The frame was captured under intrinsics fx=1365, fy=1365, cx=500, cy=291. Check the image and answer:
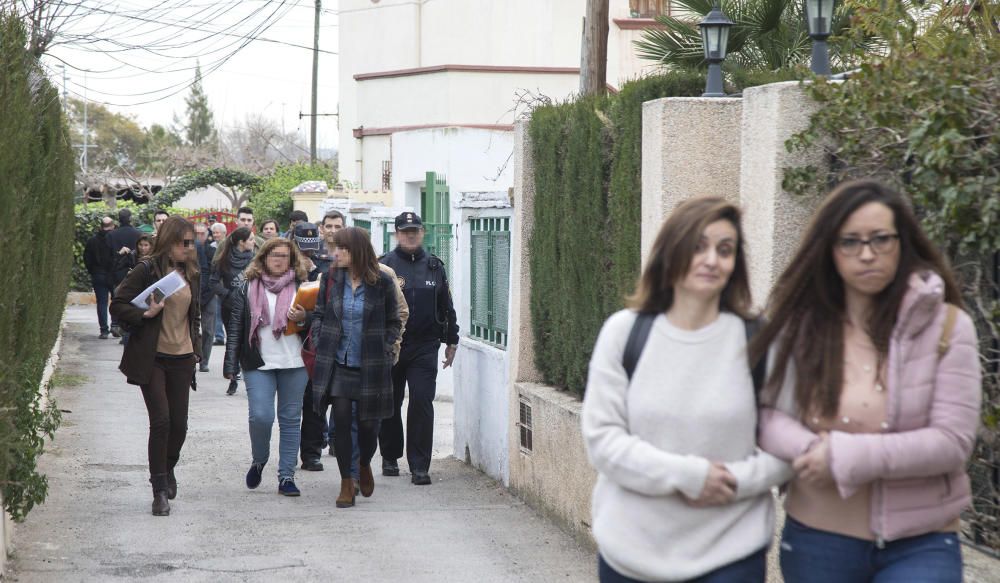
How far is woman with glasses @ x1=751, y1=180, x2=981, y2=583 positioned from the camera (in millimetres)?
3521

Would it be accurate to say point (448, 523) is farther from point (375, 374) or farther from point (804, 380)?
point (804, 380)

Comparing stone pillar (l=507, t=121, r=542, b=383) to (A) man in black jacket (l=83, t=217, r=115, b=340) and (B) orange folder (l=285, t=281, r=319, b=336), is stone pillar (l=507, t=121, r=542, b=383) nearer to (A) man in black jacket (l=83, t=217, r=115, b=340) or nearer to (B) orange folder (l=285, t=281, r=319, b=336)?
(B) orange folder (l=285, t=281, r=319, b=336)

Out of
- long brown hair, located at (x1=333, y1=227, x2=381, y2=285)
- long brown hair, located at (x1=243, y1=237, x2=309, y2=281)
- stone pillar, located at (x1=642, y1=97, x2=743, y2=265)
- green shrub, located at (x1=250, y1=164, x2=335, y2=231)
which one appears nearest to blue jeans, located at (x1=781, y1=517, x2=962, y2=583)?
stone pillar, located at (x1=642, y1=97, x2=743, y2=265)

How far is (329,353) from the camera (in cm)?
930

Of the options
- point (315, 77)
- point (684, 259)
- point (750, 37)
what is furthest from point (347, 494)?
point (315, 77)

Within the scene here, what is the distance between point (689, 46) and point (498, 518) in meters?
6.32

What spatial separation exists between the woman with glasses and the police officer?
6868 millimetres

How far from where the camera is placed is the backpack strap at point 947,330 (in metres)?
3.54

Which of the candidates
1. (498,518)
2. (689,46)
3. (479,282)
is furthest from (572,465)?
(689,46)

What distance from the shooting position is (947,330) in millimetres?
3557

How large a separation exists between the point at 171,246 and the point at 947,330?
6556 mm

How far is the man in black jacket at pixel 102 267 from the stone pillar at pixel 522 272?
13.8 metres

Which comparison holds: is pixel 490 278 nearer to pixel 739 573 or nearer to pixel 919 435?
pixel 739 573

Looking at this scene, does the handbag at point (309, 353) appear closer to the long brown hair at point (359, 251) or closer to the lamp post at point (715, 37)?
the long brown hair at point (359, 251)
